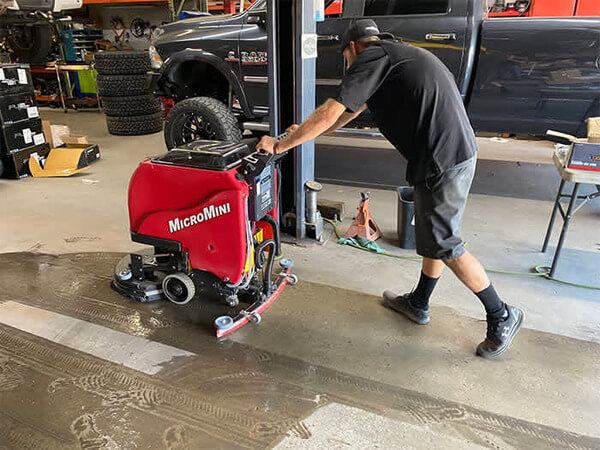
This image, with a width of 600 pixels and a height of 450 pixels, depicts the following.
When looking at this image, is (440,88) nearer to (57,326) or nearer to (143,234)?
(143,234)

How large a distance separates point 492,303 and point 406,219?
46.4 inches

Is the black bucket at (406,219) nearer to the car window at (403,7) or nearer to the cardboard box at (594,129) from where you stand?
the cardboard box at (594,129)

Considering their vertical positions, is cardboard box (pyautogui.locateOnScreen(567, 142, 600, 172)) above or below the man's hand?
below

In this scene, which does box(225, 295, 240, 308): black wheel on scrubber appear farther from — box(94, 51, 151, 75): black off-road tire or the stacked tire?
box(94, 51, 151, 75): black off-road tire

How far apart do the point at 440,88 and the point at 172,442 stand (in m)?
1.79

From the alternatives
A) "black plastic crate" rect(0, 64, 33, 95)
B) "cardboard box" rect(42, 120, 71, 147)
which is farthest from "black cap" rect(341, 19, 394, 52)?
"cardboard box" rect(42, 120, 71, 147)

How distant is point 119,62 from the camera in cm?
646

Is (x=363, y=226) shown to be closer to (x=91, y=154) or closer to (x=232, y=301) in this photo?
(x=232, y=301)

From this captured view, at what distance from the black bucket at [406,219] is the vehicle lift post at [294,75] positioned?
0.71 m

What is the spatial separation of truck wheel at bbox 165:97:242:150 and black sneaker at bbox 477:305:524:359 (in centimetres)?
299

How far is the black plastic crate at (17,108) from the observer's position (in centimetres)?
450

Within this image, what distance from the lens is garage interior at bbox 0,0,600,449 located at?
170 cm

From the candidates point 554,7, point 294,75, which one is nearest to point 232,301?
point 294,75

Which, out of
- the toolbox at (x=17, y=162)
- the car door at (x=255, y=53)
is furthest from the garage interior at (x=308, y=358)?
the car door at (x=255, y=53)
